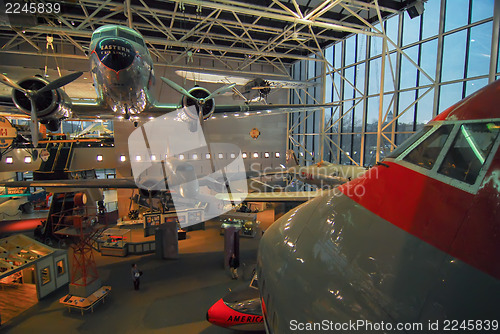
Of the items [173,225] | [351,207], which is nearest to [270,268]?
[351,207]

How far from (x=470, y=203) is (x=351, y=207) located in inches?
39.7

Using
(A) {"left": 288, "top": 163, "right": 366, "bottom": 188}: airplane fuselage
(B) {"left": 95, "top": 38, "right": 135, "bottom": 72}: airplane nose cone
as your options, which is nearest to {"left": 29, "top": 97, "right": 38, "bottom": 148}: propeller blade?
(B) {"left": 95, "top": 38, "right": 135, "bottom": 72}: airplane nose cone

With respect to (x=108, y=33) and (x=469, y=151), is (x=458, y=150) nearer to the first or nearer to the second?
(x=469, y=151)

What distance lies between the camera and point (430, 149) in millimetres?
2338

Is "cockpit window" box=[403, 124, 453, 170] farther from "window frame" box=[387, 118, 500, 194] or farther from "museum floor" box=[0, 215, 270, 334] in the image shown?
"museum floor" box=[0, 215, 270, 334]

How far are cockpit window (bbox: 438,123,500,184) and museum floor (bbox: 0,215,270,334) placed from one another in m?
7.95

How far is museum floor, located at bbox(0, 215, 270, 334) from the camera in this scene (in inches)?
305

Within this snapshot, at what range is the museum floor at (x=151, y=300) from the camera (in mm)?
7758

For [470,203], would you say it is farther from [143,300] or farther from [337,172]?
[337,172]

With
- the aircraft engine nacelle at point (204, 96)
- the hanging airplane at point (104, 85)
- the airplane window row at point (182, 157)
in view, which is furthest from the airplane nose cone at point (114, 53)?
the airplane window row at point (182, 157)

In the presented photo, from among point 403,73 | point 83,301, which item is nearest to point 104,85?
point 83,301

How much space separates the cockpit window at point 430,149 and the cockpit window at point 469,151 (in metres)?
0.12

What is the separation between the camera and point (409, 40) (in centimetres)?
1506

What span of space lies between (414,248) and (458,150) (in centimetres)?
93
